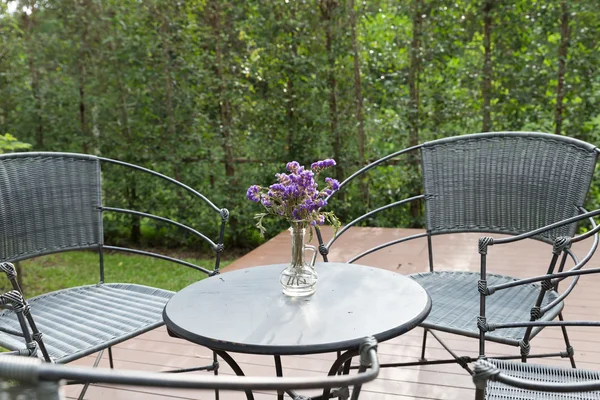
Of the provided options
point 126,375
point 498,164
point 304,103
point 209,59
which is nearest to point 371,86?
point 304,103

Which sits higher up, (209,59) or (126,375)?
(209,59)

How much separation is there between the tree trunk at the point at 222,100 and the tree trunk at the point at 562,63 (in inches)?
113

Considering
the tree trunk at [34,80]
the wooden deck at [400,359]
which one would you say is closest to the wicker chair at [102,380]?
the wooden deck at [400,359]

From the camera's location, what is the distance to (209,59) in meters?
5.22

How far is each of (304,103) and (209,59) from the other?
947mm

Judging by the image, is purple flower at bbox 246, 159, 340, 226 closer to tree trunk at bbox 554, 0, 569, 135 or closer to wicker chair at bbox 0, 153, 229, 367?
wicker chair at bbox 0, 153, 229, 367

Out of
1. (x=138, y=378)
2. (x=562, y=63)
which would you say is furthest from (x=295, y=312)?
(x=562, y=63)

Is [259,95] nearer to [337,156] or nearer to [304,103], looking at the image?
[304,103]

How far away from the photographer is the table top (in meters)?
1.24

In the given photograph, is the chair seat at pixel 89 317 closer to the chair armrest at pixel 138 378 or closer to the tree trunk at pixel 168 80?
the chair armrest at pixel 138 378

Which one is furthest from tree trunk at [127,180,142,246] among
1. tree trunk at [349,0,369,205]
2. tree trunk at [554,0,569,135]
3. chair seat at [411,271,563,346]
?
chair seat at [411,271,563,346]

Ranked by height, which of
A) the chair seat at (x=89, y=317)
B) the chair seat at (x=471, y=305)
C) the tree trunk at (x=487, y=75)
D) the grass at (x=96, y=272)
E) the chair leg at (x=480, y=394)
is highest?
the tree trunk at (x=487, y=75)

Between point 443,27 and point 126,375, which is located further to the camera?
point 443,27

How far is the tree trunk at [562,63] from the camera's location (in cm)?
469
